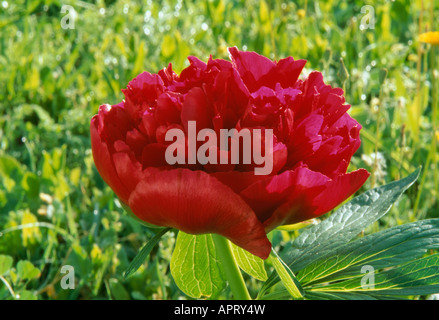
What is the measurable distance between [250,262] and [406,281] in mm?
210

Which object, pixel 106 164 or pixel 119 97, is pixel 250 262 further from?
pixel 119 97

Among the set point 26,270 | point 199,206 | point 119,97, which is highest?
point 119,97

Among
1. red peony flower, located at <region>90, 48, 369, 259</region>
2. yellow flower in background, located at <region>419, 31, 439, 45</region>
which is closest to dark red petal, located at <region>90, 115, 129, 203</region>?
red peony flower, located at <region>90, 48, 369, 259</region>

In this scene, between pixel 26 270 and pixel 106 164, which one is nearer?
pixel 106 164

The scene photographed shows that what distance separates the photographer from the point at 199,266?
34.1 inches

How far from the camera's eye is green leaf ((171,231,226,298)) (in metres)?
0.85

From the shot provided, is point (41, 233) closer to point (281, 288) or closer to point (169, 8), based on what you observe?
point (281, 288)

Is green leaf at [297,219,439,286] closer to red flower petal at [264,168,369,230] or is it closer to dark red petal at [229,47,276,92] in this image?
red flower petal at [264,168,369,230]

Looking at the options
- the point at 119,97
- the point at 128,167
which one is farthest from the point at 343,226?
the point at 119,97

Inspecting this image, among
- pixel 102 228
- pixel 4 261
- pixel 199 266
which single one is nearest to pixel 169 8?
pixel 102 228

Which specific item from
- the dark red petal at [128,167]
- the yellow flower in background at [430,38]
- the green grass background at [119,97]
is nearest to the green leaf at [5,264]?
the green grass background at [119,97]

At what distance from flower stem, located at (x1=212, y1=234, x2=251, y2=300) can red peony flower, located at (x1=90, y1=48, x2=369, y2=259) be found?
87 mm

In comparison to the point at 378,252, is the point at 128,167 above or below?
above

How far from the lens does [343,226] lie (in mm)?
844
